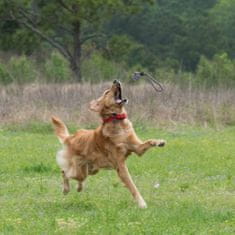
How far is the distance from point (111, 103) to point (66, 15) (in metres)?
29.5

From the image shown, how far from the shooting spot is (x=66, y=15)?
3788 centimetres

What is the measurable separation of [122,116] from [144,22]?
52.0 meters

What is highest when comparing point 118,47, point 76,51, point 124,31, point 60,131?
point 60,131

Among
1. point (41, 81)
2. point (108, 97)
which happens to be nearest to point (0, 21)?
point (41, 81)

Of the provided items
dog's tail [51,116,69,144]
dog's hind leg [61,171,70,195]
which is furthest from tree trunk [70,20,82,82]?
dog's hind leg [61,171,70,195]

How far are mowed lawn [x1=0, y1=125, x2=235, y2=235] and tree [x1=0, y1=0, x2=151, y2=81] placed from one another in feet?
70.0

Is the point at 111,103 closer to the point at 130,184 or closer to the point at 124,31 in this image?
the point at 130,184

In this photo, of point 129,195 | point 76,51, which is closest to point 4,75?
point 76,51

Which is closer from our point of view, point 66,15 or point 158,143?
point 158,143

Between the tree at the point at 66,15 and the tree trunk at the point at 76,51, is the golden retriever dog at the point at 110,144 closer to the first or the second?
the tree at the point at 66,15

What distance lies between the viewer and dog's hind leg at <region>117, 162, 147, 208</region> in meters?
8.64

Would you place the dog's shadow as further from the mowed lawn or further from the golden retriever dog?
the golden retriever dog

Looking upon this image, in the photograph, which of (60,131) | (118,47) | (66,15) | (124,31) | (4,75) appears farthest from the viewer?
(124,31)

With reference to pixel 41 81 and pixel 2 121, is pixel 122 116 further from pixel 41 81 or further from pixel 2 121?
pixel 41 81
